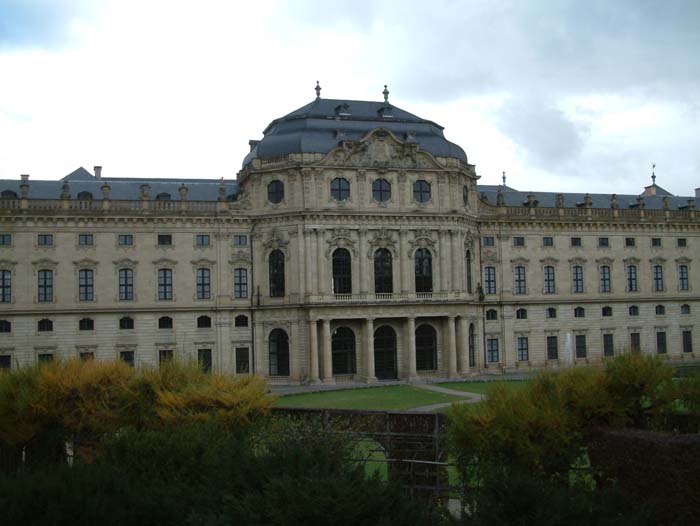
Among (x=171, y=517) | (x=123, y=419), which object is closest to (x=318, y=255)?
(x=123, y=419)

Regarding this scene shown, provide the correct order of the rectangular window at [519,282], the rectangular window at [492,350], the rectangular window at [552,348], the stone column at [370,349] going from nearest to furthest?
1. the stone column at [370,349]
2. the rectangular window at [492,350]
3. the rectangular window at [519,282]
4. the rectangular window at [552,348]

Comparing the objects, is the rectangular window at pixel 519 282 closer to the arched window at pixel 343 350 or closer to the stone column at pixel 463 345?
the stone column at pixel 463 345

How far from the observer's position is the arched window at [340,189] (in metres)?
56.9

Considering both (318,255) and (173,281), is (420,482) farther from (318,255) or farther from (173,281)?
(173,281)

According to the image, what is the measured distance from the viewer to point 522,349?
6291 centimetres

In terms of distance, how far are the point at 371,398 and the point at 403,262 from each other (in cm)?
1452

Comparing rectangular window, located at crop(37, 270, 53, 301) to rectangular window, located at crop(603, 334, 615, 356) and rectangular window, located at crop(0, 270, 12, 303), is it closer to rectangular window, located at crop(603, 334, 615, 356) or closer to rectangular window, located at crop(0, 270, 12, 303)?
rectangular window, located at crop(0, 270, 12, 303)

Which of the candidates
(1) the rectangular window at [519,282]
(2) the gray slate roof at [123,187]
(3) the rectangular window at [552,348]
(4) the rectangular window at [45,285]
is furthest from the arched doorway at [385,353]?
(4) the rectangular window at [45,285]

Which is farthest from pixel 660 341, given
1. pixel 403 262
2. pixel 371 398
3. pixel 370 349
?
pixel 371 398

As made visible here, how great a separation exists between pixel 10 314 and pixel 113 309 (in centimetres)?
678

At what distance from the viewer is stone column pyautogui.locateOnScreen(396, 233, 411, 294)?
5747 cm

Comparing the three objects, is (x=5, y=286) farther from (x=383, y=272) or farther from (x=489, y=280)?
(x=489, y=280)

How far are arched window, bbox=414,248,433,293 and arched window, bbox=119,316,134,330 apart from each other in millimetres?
20757

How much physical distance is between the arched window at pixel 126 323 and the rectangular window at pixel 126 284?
1.43 meters
